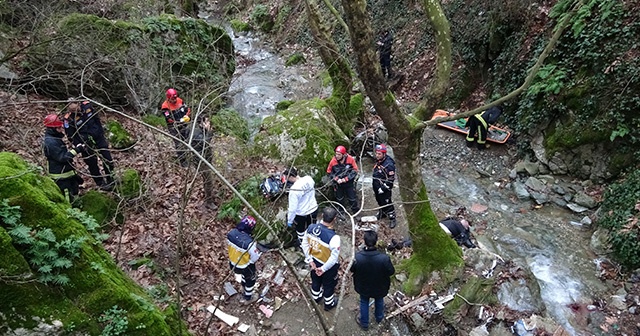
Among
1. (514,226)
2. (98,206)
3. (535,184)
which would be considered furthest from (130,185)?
(535,184)

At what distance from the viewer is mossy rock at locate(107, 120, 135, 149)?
31.3ft

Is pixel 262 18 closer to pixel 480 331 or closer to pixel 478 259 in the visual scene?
pixel 478 259

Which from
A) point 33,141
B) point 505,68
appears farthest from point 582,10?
point 33,141

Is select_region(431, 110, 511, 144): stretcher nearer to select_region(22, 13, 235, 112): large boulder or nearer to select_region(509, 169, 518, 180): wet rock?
select_region(509, 169, 518, 180): wet rock

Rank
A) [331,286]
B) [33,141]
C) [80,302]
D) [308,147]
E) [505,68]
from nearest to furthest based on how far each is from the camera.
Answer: [80,302], [331,286], [33,141], [308,147], [505,68]

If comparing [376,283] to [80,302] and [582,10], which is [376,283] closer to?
[80,302]

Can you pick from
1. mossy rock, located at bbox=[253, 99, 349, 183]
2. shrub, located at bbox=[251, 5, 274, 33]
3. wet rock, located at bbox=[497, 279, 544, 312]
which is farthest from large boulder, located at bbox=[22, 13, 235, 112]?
shrub, located at bbox=[251, 5, 274, 33]

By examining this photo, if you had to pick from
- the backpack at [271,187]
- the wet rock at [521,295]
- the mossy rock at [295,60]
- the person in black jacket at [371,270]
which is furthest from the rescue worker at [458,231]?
the mossy rock at [295,60]

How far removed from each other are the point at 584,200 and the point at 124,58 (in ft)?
36.9

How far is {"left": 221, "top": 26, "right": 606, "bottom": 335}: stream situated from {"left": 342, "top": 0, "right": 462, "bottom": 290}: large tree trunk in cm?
121

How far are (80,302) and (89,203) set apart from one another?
4.07 metres

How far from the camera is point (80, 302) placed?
3.43 meters

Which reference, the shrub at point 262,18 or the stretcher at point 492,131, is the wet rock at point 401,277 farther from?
the shrub at point 262,18

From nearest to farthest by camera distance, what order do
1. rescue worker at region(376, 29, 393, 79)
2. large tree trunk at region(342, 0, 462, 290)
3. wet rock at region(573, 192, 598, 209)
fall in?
1. large tree trunk at region(342, 0, 462, 290)
2. wet rock at region(573, 192, 598, 209)
3. rescue worker at region(376, 29, 393, 79)
